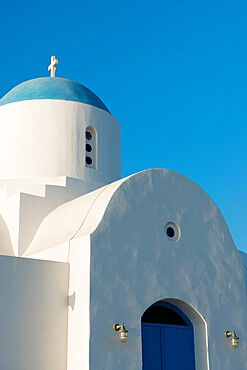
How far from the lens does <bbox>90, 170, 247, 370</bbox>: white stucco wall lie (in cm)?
975

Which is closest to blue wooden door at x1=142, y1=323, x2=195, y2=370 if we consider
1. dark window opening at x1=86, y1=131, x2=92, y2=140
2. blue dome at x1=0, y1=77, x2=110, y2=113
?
dark window opening at x1=86, y1=131, x2=92, y2=140

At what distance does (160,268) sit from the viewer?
10742 mm

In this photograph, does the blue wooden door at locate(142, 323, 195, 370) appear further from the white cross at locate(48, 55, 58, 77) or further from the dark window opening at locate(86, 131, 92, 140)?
the white cross at locate(48, 55, 58, 77)

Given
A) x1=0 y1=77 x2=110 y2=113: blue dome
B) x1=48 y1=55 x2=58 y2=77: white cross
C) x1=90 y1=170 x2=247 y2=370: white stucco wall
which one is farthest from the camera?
x1=48 y1=55 x2=58 y2=77: white cross

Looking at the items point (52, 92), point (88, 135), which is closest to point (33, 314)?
point (88, 135)

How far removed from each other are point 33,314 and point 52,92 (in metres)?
6.53

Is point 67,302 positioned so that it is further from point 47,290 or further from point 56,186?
point 56,186

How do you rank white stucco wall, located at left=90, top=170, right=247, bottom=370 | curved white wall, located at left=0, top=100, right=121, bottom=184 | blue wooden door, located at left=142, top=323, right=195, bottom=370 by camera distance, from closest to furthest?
white stucco wall, located at left=90, top=170, right=247, bottom=370, blue wooden door, located at left=142, top=323, right=195, bottom=370, curved white wall, located at left=0, top=100, right=121, bottom=184

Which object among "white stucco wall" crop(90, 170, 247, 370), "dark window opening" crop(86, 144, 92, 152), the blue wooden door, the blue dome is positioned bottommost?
the blue wooden door

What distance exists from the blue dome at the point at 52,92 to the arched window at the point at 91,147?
29.8 inches

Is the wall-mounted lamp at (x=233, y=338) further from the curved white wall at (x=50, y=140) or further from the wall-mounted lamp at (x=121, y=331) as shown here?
the curved white wall at (x=50, y=140)

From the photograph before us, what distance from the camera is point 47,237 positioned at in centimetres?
1140

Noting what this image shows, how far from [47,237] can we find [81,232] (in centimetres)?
130

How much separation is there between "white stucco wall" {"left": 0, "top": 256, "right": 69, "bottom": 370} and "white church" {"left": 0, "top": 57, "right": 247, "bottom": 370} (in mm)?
18
